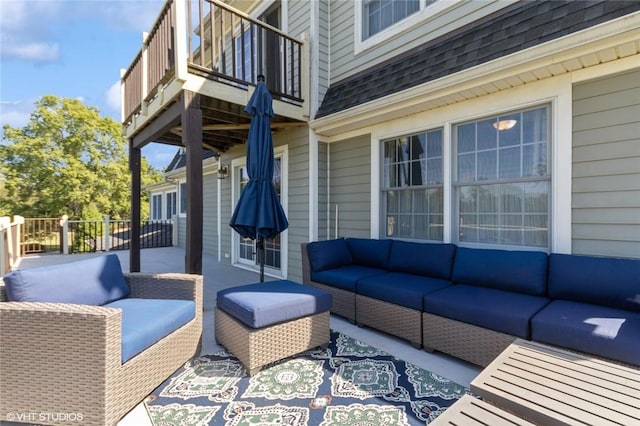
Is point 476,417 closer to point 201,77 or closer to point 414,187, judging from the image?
point 414,187

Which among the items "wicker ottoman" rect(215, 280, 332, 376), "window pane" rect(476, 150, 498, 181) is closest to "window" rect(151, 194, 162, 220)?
"wicker ottoman" rect(215, 280, 332, 376)

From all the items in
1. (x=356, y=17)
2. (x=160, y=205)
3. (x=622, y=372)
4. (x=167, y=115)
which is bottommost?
(x=622, y=372)

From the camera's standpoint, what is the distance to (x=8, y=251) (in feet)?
20.9

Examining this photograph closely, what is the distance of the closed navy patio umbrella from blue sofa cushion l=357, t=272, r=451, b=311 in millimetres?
1307

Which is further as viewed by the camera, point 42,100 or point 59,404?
point 42,100

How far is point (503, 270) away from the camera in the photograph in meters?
2.88

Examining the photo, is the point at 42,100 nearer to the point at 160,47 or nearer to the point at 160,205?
the point at 160,205

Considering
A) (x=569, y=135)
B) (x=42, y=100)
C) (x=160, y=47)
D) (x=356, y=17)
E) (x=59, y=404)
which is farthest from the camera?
(x=42, y=100)

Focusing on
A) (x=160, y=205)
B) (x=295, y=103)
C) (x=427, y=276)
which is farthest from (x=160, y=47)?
(x=160, y=205)

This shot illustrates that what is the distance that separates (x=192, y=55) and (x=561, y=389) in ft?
15.4

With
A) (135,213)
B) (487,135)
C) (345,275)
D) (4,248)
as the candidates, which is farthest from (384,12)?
(4,248)

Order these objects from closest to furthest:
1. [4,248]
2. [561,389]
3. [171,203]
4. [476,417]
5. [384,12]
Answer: [476,417]
[561,389]
[384,12]
[4,248]
[171,203]

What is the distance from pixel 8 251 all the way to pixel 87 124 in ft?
38.2

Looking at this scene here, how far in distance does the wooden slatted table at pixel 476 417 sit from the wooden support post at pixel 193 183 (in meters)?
3.12
